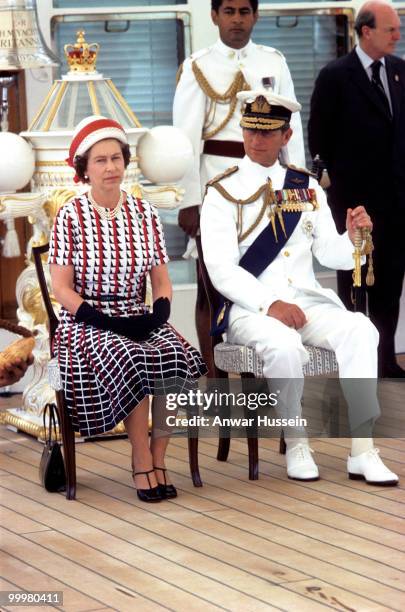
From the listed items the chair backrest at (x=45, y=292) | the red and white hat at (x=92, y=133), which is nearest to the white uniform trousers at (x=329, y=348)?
the chair backrest at (x=45, y=292)

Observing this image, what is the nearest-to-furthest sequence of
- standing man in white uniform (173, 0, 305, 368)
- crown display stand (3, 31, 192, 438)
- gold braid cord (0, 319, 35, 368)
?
gold braid cord (0, 319, 35, 368), crown display stand (3, 31, 192, 438), standing man in white uniform (173, 0, 305, 368)

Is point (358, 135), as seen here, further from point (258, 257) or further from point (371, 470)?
point (371, 470)

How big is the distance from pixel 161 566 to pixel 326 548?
0.45 meters

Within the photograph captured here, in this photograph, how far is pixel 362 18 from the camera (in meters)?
5.86

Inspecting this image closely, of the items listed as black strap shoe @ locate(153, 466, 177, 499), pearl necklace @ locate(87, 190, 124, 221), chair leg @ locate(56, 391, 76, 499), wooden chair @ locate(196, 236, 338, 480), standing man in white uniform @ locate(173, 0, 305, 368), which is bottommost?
A: black strap shoe @ locate(153, 466, 177, 499)

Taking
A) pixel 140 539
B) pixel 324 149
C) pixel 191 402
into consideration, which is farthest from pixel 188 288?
pixel 140 539

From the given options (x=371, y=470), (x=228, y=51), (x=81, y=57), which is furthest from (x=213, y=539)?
(x=228, y=51)

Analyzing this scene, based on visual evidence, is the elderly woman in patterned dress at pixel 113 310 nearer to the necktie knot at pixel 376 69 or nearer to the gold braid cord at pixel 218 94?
the gold braid cord at pixel 218 94

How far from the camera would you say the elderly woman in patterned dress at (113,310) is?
14.4 ft

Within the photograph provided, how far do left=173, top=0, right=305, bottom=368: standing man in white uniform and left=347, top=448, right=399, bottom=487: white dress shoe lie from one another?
40.2 inches

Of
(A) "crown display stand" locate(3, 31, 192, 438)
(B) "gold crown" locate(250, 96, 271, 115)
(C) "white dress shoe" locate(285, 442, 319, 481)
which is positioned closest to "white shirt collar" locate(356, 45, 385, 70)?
(A) "crown display stand" locate(3, 31, 192, 438)

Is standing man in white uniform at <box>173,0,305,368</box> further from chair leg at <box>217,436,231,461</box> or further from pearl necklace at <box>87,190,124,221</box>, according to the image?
pearl necklace at <box>87,190,124,221</box>

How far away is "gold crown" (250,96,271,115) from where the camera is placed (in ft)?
15.3

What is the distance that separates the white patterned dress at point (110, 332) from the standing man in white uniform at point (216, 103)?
2.88ft
